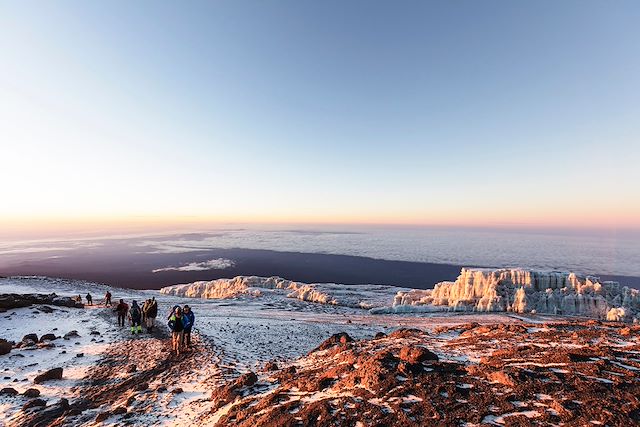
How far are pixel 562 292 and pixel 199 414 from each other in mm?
40069

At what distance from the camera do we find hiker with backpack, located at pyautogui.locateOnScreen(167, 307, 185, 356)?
12086mm

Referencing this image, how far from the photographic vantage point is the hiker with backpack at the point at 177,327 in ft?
39.7

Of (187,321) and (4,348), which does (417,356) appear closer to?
(187,321)

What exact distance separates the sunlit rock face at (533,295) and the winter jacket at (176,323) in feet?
101

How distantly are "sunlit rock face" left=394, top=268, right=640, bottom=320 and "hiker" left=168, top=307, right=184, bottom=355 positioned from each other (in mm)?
30717

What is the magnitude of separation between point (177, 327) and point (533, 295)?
3772 centimetres

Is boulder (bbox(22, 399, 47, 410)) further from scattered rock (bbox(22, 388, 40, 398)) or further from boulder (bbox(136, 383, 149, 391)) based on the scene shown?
boulder (bbox(136, 383, 149, 391))

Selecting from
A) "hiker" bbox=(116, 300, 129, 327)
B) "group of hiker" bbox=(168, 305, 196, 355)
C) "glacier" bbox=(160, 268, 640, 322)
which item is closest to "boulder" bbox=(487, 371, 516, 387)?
"group of hiker" bbox=(168, 305, 196, 355)

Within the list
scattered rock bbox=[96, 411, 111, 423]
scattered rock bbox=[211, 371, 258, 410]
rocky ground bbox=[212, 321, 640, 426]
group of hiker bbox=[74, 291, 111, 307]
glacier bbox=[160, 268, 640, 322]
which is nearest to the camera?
rocky ground bbox=[212, 321, 640, 426]

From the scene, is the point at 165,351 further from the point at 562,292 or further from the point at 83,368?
the point at 562,292

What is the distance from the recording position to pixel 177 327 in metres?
12.2

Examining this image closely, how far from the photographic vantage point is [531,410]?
570cm

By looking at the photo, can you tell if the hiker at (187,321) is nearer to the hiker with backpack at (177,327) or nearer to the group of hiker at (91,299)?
the hiker with backpack at (177,327)

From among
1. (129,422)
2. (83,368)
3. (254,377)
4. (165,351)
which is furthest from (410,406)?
(83,368)
